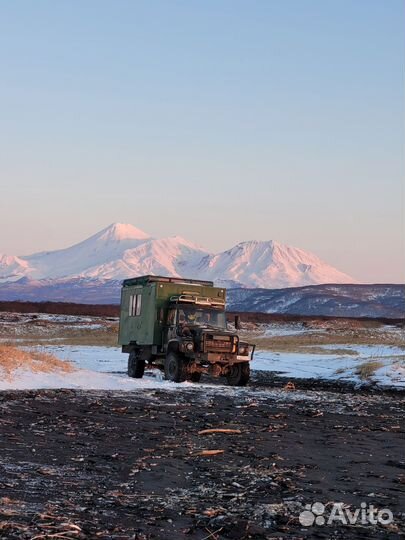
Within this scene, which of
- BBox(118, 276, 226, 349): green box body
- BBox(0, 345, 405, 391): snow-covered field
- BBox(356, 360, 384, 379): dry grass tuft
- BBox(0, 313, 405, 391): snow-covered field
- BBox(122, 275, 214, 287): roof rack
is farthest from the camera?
BBox(356, 360, 384, 379): dry grass tuft

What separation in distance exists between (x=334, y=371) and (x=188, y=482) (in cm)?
2419

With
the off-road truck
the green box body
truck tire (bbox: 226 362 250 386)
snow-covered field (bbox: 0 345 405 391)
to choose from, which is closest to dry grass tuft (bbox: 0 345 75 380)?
snow-covered field (bbox: 0 345 405 391)

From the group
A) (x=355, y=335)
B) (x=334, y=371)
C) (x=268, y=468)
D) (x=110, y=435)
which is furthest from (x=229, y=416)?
(x=355, y=335)

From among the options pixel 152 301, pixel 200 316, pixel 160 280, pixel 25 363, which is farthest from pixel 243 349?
pixel 25 363

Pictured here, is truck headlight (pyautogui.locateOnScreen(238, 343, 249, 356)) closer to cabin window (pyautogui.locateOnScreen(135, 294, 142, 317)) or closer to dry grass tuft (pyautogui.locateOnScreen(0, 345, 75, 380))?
cabin window (pyautogui.locateOnScreen(135, 294, 142, 317))

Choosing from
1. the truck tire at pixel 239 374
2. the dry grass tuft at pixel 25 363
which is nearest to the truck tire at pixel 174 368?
the truck tire at pixel 239 374

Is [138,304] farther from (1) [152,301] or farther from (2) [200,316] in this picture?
(2) [200,316]

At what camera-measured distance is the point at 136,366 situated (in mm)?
25828

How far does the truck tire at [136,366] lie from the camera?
25.8 meters

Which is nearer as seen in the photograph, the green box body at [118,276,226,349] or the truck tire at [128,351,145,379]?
the green box body at [118,276,226,349]

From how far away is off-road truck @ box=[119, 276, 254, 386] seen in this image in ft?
75.4

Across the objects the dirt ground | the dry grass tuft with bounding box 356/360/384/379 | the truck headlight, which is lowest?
the dry grass tuft with bounding box 356/360/384/379

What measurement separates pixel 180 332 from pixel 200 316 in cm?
121

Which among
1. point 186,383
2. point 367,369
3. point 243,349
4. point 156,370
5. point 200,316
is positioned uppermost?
point 200,316
